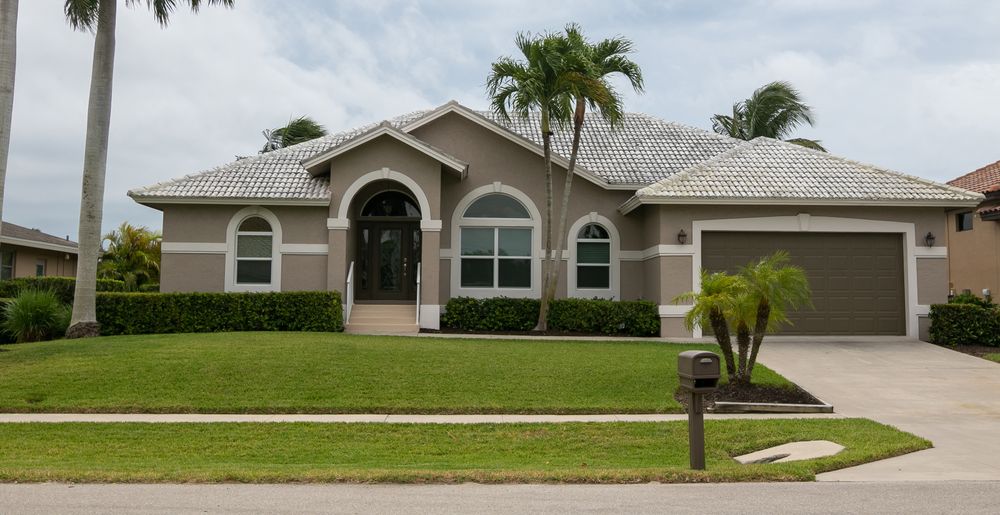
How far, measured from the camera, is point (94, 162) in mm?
17406

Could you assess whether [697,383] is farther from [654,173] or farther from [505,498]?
[654,173]

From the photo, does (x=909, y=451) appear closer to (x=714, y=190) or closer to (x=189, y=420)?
(x=189, y=420)

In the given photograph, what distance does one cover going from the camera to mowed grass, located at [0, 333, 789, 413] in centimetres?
1077

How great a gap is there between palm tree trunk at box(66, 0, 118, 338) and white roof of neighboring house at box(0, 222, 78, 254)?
13.3 meters

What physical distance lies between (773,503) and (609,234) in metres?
14.5

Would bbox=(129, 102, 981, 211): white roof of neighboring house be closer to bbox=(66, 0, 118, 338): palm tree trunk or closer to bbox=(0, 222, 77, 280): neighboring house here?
bbox=(66, 0, 118, 338): palm tree trunk

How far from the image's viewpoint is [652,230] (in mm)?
19203

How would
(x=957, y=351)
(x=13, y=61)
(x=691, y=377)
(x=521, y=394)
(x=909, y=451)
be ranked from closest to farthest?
(x=691, y=377) → (x=909, y=451) → (x=521, y=394) → (x=13, y=61) → (x=957, y=351)

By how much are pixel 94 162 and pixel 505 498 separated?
49.4ft

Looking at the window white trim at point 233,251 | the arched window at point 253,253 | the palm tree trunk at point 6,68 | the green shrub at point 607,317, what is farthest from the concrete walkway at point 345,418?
the arched window at point 253,253

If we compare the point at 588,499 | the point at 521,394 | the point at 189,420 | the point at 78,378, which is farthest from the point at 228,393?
the point at 588,499

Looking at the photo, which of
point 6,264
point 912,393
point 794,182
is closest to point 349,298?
point 794,182

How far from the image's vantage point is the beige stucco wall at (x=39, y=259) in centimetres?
2994

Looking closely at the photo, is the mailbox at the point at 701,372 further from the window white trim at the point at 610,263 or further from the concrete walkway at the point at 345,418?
the window white trim at the point at 610,263
